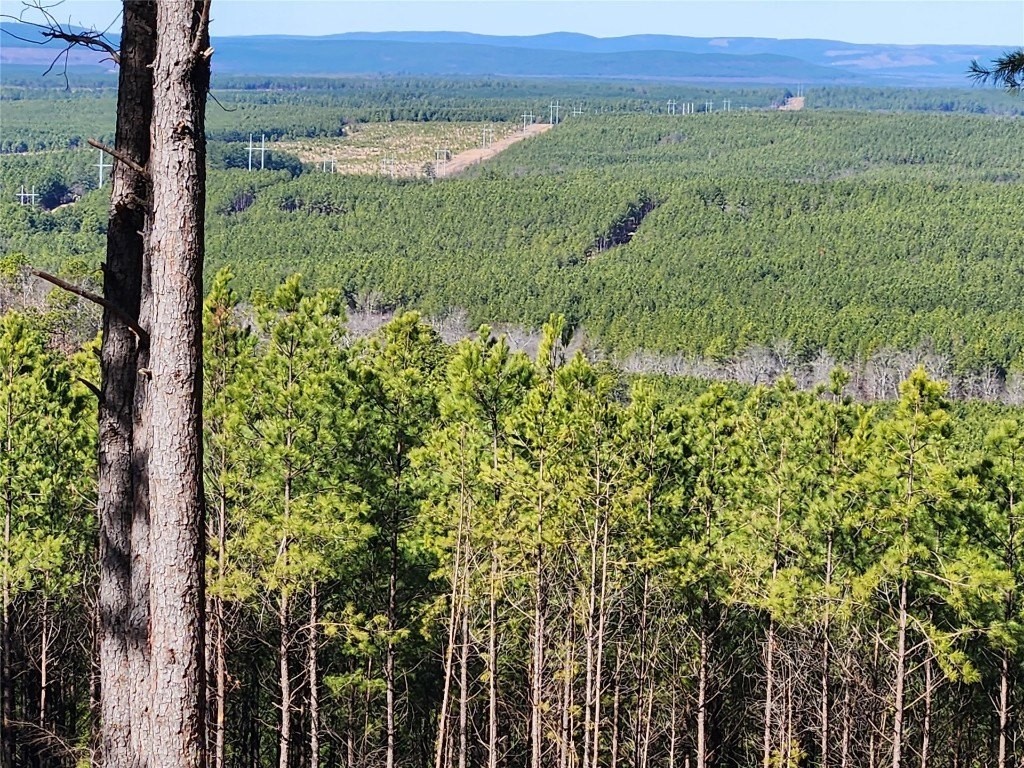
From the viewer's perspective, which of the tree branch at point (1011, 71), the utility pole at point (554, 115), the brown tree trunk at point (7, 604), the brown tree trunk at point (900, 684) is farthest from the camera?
the utility pole at point (554, 115)

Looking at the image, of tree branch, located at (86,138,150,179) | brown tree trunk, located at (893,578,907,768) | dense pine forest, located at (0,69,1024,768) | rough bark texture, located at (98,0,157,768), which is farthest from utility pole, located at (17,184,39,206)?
tree branch, located at (86,138,150,179)

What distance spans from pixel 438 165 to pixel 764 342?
217 ft

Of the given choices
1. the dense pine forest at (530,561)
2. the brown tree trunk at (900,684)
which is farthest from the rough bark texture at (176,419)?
the brown tree trunk at (900,684)

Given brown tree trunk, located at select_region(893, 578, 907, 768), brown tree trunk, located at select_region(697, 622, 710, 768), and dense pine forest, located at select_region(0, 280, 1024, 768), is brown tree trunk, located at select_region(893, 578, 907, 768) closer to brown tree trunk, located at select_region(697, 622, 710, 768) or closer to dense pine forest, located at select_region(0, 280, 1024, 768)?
dense pine forest, located at select_region(0, 280, 1024, 768)

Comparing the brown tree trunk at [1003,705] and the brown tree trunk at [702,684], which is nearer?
the brown tree trunk at [1003,705]

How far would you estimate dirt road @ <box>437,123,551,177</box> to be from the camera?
114 m

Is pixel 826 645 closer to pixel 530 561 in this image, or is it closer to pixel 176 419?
pixel 530 561

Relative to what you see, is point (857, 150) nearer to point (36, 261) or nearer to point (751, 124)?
point (751, 124)

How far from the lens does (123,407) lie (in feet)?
15.6

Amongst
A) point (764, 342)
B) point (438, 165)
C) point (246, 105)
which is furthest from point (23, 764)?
point (246, 105)

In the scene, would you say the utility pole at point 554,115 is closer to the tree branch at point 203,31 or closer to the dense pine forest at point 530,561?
the dense pine forest at point 530,561

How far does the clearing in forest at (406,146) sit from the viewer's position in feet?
379

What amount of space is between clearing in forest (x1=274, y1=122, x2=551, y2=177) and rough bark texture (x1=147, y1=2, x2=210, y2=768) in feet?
342

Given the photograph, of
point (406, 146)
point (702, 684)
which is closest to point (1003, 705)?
Result: point (702, 684)
